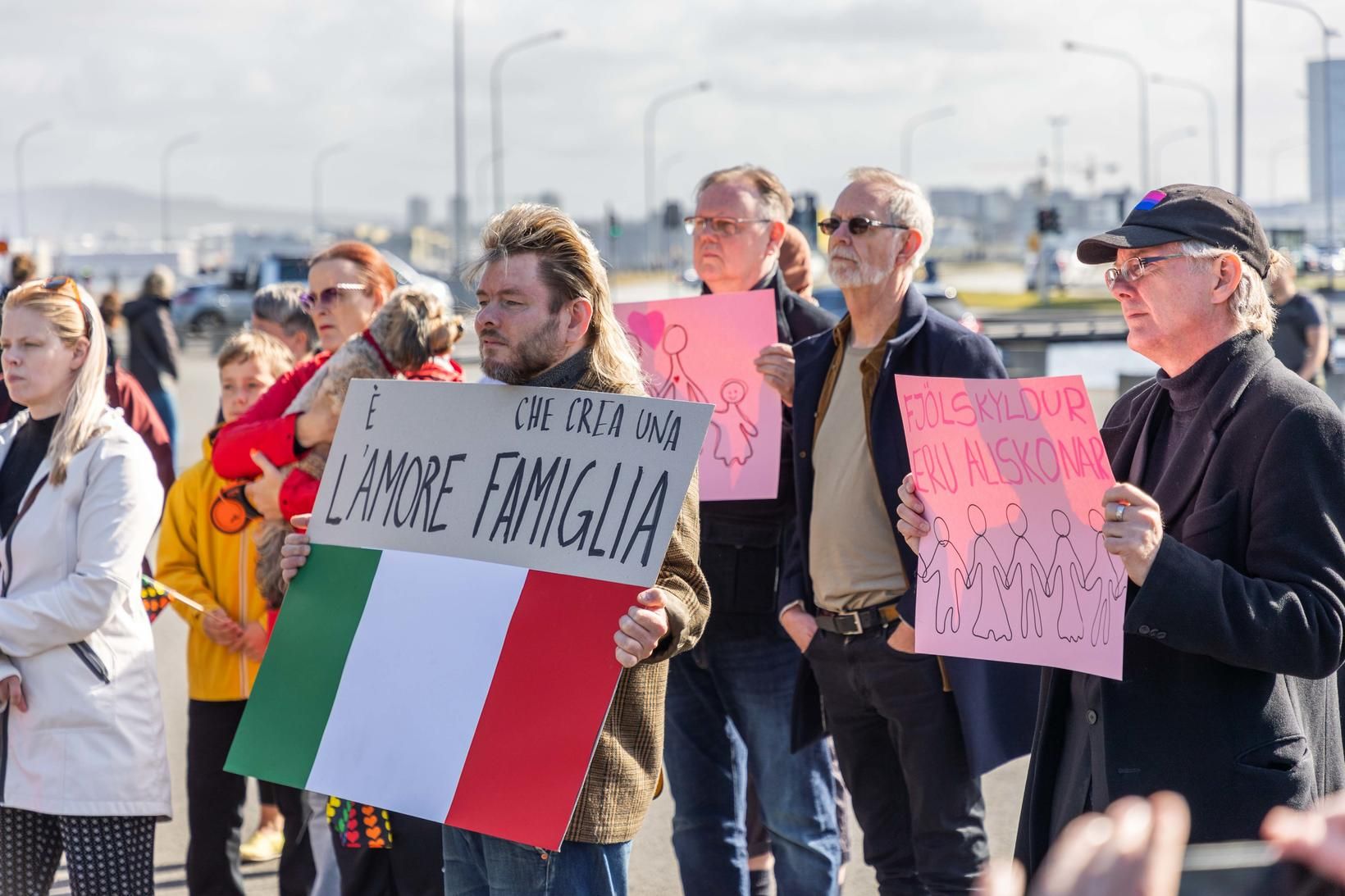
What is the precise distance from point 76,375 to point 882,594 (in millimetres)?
2076

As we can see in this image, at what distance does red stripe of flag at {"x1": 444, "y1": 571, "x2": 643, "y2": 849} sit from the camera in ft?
8.15

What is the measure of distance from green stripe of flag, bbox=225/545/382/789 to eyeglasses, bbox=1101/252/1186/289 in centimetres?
154

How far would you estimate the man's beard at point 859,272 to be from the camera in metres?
3.67

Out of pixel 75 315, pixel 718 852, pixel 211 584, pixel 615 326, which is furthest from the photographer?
pixel 211 584

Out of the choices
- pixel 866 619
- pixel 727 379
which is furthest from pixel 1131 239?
pixel 727 379

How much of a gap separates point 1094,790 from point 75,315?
2638 millimetres

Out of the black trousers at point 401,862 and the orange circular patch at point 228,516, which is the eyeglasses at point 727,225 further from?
the black trousers at point 401,862

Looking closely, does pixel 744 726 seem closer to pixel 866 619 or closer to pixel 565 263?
pixel 866 619

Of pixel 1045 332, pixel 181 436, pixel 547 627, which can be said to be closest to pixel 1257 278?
pixel 547 627

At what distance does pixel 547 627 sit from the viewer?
2.58 m

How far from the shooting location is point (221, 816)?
423 centimetres

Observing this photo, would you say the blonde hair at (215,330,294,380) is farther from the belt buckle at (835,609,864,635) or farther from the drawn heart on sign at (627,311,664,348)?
the belt buckle at (835,609,864,635)

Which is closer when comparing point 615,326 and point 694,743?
point 615,326

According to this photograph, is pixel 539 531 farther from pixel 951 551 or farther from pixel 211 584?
pixel 211 584
